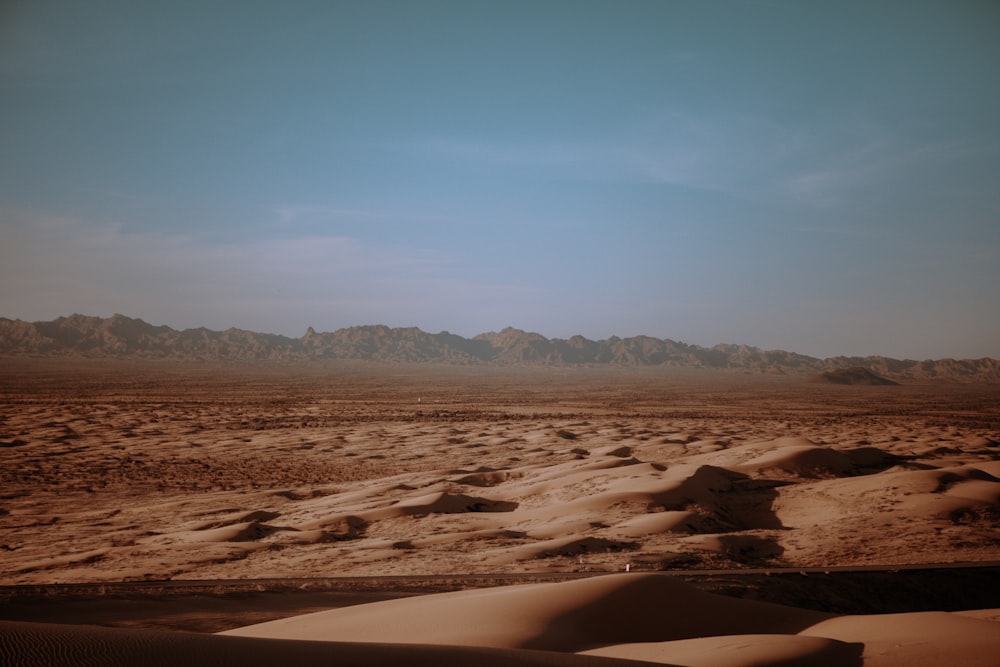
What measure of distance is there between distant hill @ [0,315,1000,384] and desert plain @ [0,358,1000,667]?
238 ft

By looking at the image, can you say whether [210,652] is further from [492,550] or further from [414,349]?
[414,349]

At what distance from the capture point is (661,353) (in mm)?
162875

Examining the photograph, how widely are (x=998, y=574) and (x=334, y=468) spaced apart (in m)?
12.4

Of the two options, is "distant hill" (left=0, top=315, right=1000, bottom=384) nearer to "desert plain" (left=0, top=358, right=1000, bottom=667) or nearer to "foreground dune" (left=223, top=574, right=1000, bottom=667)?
"desert plain" (left=0, top=358, right=1000, bottom=667)

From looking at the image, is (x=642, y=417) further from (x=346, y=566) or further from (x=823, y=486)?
(x=346, y=566)

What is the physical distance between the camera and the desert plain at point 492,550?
142 inches

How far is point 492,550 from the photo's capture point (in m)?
7.23

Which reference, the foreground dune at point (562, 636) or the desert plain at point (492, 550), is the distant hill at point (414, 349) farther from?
the foreground dune at point (562, 636)

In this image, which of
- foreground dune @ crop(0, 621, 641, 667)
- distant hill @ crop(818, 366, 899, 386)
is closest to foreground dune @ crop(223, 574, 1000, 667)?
foreground dune @ crop(0, 621, 641, 667)

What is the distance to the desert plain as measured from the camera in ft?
11.8

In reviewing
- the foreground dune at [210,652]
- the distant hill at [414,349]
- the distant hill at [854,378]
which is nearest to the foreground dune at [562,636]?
the foreground dune at [210,652]

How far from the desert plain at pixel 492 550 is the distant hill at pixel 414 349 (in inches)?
2854

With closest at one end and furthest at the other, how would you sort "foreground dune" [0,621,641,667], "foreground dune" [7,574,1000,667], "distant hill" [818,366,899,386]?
"foreground dune" [0,621,641,667]
"foreground dune" [7,574,1000,667]
"distant hill" [818,366,899,386]

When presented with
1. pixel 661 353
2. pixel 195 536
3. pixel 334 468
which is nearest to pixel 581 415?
pixel 334 468
